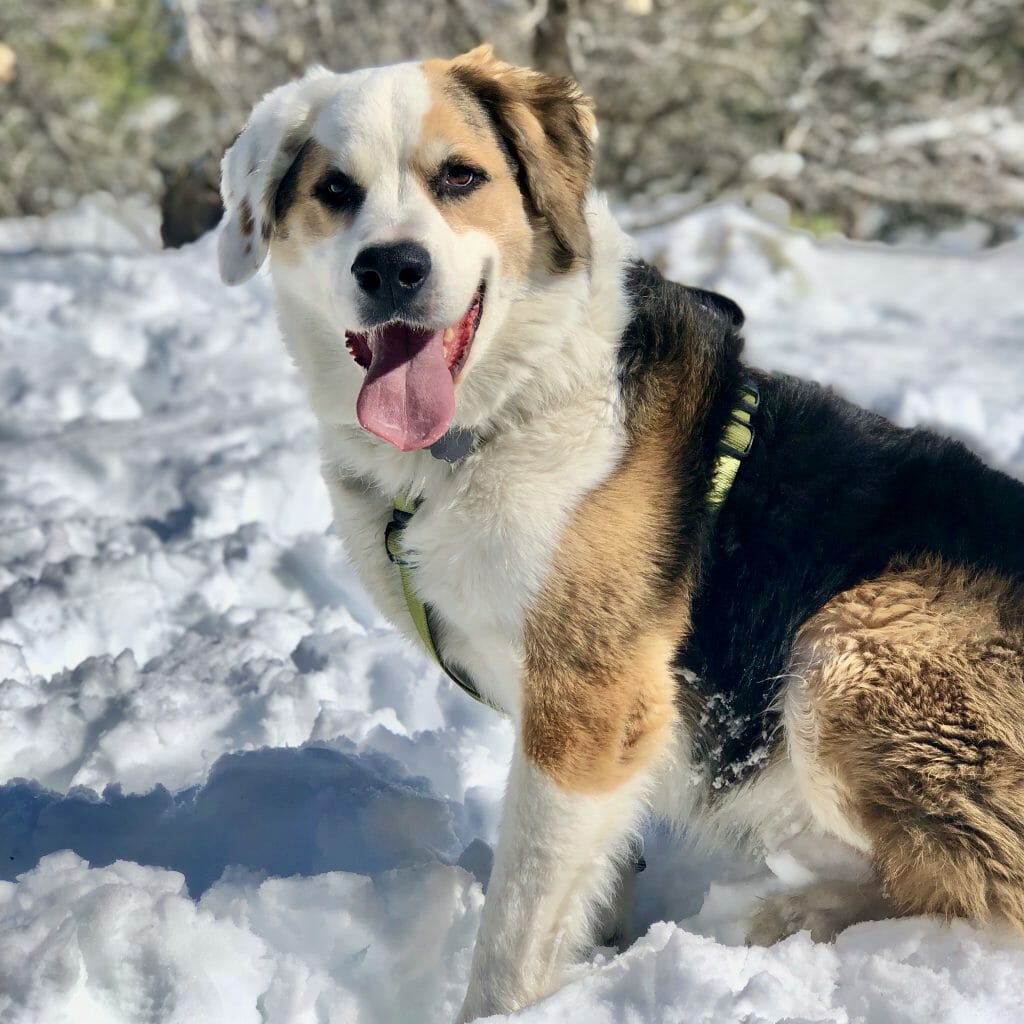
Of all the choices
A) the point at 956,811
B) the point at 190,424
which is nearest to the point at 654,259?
the point at 190,424

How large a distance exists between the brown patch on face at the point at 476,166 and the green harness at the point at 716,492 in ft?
1.88

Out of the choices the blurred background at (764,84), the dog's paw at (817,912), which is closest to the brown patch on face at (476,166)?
the dog's paw at (817,912)

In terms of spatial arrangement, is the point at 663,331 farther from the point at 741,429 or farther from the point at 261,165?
the point at 261,165

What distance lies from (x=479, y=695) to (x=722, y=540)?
716 millimetres

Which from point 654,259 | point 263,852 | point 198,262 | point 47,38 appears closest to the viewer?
point 263,852

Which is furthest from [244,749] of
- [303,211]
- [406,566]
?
[303,211]

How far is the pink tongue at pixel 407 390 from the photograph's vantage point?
7.79 ft

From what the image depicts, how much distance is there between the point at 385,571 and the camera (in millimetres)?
2662

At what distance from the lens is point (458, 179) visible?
249cm

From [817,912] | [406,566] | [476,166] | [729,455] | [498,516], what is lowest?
[817,912]

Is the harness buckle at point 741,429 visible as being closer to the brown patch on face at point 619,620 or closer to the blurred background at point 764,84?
the brown patch on face at point 619,620

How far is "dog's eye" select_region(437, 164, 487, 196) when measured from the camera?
2.48m

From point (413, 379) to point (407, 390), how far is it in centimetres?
3

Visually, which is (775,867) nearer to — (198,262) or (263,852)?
(263,852)
